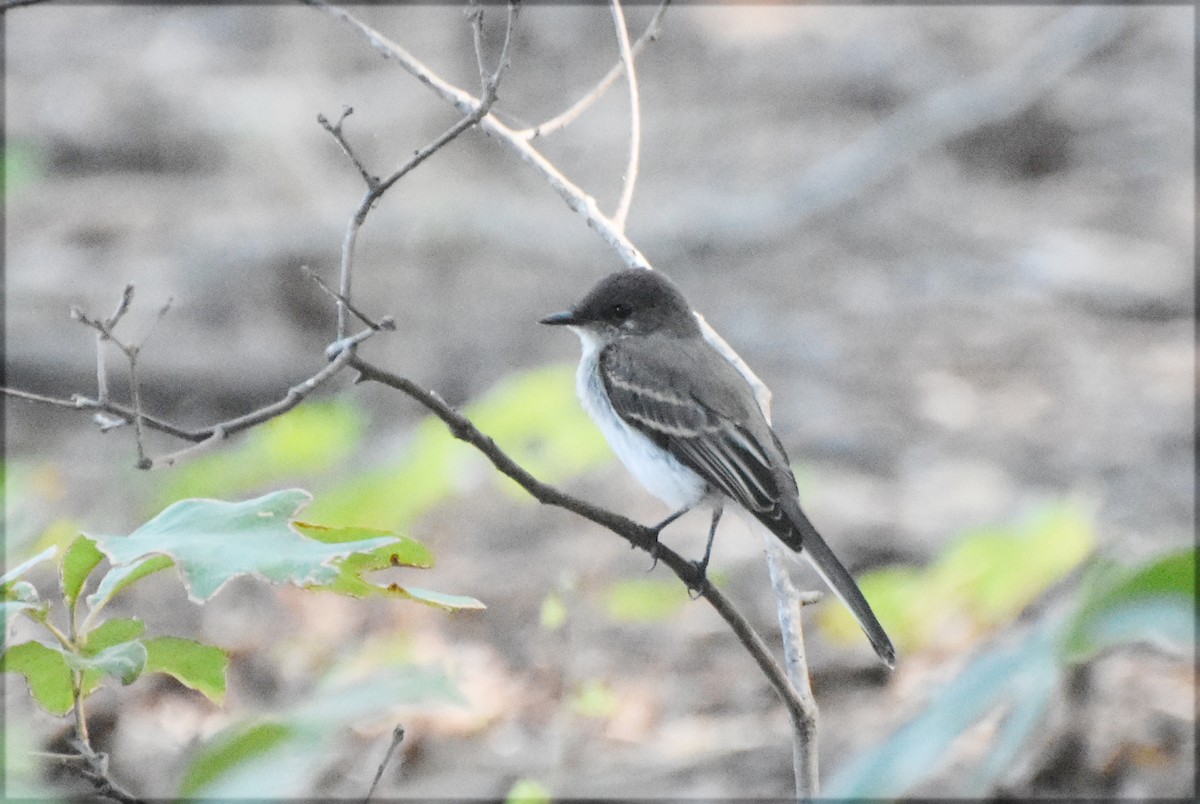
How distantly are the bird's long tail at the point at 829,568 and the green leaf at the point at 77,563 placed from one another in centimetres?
163

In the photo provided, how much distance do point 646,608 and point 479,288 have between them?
14.8ft

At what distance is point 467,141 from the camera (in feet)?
33.6

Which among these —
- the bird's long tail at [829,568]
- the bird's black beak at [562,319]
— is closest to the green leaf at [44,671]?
the bird's long tail at [829,568]

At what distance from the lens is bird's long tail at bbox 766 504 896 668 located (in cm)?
270

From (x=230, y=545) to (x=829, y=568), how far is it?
1839 millimetres

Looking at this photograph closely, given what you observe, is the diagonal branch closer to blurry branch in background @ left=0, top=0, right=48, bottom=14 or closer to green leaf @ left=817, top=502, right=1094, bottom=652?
blurry branch in background @ left=0, top=0, right=48, bottom=14

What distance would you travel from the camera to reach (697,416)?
3514mm


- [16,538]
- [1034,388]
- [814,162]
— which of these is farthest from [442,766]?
[814,162]

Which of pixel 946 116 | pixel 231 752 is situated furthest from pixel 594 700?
pixel 946 116

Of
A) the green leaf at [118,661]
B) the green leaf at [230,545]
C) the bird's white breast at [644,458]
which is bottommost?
the bird's white breast at [644,458]

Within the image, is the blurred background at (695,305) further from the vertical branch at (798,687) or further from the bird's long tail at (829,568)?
the vertical branch at (798,687)

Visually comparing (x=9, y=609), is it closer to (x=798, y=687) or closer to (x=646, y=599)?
(x=798, y=687)

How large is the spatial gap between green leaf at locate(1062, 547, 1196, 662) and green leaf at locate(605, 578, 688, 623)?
3.72 m

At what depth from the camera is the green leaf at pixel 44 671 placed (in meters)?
1.40
